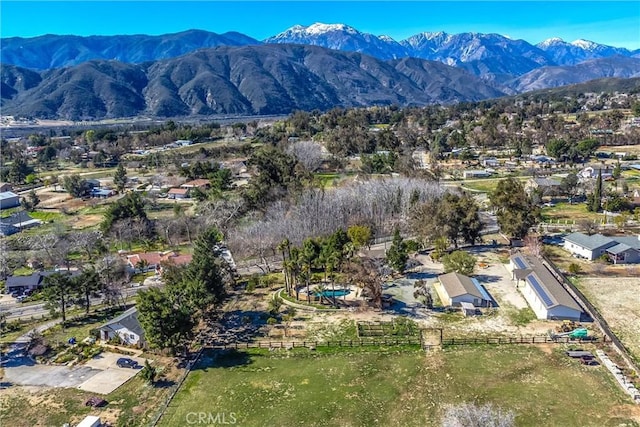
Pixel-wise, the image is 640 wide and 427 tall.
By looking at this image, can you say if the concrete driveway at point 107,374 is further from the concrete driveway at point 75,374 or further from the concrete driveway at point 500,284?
the concrete driveway at point 500,284

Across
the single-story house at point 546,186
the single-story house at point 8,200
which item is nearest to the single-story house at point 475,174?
the single-story house at point 546,186

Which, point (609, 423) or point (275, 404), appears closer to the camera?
point (609, 423)

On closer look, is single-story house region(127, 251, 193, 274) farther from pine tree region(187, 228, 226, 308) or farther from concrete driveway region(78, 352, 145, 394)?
concrete driveway region(78, 352, 145, 394)

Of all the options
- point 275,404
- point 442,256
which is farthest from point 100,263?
point 442,256

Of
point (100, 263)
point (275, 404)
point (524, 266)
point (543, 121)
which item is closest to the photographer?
point (275, 404)

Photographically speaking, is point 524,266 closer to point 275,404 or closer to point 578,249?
point 578,249

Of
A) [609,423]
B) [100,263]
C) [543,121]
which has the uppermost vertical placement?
[543,121]

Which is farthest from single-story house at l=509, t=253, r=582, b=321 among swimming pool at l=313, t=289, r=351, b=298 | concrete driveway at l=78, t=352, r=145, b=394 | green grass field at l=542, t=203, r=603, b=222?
concrete driveway at l=78, t=352, r=145, b=394
